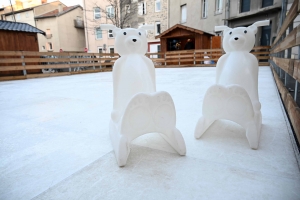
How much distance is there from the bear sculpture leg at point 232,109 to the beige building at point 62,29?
22478mm

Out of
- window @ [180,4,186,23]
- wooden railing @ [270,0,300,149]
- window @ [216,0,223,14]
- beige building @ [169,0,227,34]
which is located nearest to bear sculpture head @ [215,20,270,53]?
wooden railing @ [270,0,300,149]

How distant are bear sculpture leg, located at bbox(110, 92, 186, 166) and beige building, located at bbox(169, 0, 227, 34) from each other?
14028 millimetres

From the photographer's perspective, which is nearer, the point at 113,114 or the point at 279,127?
the point at 113,114

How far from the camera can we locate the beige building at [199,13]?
1380 cm

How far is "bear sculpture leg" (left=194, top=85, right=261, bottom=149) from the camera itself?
141 cm

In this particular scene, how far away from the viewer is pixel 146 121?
132 cm

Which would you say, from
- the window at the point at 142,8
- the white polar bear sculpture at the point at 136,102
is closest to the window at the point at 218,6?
the window at the point at 142,8

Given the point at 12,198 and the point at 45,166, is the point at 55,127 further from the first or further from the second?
the point at 12,198

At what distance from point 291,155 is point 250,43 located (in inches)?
37.7

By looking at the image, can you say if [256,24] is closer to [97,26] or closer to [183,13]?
[183,13]

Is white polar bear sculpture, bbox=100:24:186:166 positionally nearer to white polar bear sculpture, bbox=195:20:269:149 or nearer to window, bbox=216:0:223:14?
white polar bear sculpture, bbox=195:20:269:149

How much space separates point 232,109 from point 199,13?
15.4m

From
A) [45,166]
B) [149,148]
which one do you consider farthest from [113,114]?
[45,166]

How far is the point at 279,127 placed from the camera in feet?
5.77
